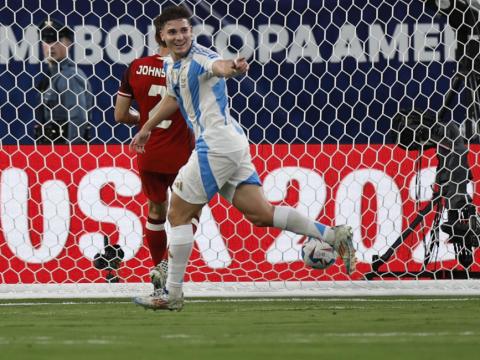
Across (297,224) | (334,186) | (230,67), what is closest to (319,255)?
(297,224)

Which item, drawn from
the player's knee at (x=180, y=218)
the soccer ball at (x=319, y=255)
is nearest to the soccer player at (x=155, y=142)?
the player's knee at (x=180, y=218)

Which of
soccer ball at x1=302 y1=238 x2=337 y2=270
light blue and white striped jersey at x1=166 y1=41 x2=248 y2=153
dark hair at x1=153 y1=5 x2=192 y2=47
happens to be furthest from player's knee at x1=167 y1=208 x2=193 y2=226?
dark hair at x1=153 y1=5 x2=192 y2=47

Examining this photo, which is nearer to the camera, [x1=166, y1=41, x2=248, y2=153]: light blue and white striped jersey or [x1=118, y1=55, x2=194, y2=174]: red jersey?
[x1=166, y1=41, x2=248, y2=153]: light blue and white striped jersey

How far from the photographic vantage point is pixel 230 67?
18.2 feet

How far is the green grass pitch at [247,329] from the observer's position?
14.6 feet

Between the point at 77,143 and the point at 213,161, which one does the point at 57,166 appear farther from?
the point at 213,161

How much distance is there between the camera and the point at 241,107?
8320 millimetres

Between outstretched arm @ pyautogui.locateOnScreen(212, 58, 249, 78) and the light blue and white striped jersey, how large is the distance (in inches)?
10.3

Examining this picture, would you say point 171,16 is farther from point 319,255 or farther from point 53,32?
point 53,32

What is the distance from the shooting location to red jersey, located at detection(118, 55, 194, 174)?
7145mm

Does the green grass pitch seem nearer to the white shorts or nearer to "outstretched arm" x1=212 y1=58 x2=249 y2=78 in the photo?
the white shorts

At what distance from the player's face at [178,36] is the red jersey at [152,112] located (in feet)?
3.17

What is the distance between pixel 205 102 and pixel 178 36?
344 millimetres

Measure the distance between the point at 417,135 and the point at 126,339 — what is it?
3.36 meters
